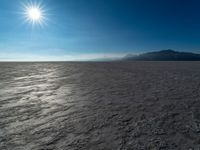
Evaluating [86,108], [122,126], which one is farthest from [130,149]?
[86,108]

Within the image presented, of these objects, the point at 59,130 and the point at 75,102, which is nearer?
the point at 59,130

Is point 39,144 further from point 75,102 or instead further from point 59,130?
point 75,102

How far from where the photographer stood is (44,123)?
398cm

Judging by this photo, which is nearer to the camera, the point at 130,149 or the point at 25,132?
the point at 130,149

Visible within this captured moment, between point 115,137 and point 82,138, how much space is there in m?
0.68

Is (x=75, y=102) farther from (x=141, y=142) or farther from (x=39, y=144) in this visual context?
(x=141, y=142)

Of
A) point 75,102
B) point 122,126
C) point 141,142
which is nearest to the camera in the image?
point 141,142

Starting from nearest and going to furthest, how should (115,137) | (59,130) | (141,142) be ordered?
(141,142) < (115,137) < (59,130)

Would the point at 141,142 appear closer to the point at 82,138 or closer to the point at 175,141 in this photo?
the point at 175,141

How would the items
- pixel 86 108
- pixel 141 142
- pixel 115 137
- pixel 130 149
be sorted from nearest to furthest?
1. pixel 130 149
2. pixel 141 142
3. pixel 115 137
4. pixel 86 108

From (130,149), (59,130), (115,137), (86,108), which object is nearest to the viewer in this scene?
(130,149)

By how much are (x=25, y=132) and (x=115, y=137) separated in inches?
77.6

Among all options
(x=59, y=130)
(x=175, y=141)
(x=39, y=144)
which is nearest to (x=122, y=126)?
(x=175, y=141)

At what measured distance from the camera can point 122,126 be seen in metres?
3.86
